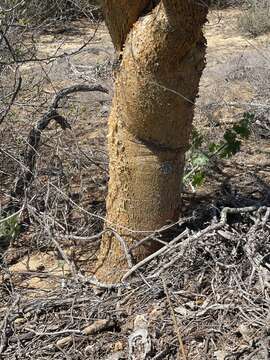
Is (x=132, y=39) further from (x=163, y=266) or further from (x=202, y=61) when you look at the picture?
(x=163, y=266)

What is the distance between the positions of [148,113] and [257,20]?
6.25 meters

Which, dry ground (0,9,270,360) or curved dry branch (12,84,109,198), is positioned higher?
curved dry branch (12,84,109,198)

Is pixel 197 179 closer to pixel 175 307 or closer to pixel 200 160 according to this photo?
pixel 200 160

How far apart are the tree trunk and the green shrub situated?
6.01 m

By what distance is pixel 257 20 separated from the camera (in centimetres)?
861

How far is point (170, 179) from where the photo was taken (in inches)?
117

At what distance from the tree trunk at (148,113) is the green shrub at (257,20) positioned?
19.7ft

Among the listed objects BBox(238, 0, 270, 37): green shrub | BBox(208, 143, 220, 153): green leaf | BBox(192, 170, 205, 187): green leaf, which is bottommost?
BBox(192, 170, 205, 187): green leaf

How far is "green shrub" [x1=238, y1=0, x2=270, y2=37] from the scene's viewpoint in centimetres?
859

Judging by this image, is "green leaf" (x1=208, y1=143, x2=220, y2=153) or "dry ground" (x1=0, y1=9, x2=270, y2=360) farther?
"green leaf" (x1=208, y1=143, x2=220, y2=153)

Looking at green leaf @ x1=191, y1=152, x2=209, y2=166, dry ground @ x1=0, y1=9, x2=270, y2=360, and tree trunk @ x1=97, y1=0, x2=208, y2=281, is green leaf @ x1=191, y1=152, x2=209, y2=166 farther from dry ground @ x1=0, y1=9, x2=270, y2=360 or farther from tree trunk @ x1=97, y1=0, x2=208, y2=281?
tree trunk @ x1=97, y1=0, x2=208, y2=281

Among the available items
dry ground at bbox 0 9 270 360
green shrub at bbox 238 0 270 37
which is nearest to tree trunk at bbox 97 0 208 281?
dry ground at bbox 0 9 270 360

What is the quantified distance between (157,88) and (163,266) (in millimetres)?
723

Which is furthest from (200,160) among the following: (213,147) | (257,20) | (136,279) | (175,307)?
(257,20)
